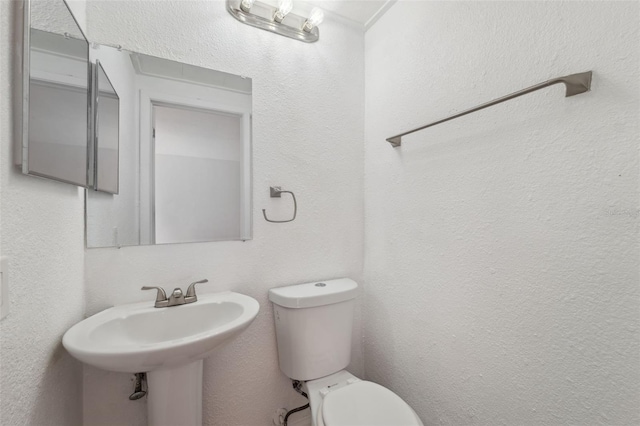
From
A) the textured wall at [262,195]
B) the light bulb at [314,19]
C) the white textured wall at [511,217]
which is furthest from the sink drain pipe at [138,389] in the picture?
the light bulb at [314,19]

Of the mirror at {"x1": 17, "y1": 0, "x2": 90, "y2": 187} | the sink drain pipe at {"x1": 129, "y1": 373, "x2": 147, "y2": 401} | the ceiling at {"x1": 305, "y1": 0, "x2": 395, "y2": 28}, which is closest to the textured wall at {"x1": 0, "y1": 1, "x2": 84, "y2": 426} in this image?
the mirror at {"x1": 17, "y1": 0, "x2": 90, "y2": 187}

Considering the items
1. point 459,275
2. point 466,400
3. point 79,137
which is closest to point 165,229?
point 79,137

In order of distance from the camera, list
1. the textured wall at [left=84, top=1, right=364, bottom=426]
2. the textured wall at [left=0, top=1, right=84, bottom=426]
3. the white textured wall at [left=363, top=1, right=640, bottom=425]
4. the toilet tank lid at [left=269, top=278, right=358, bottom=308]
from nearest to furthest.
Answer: the textured wall at [left=0, top=1, right=84, bottom=426]
the white textured wall at [left=363, top=1, right=640, bottom=425]
the textured wall at [left=84, top=1, right=364, bottom=426]
the toilet tank lid at [left=269, top=278, right=358, bottom=308]

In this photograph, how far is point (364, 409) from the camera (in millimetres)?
980

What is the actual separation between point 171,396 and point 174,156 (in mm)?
934

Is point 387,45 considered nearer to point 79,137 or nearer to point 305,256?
point 305,256

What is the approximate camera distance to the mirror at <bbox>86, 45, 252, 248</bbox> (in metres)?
1.09

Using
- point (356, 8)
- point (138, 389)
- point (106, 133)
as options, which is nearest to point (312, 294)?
point (138, 389)

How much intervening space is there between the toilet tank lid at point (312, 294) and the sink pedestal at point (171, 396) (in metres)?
0.41

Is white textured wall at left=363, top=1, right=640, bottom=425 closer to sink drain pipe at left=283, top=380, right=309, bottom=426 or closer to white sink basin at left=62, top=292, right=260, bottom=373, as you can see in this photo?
sink drain pipe at left=283, top=380, right=309, bottom=426

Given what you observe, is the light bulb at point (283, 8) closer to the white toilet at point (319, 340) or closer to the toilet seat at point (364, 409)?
the white toilet at point (319, 340)

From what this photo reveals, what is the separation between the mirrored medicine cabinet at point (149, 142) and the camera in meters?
0.85

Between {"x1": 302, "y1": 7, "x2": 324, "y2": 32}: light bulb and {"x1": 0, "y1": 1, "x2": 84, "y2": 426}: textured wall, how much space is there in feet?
3.61

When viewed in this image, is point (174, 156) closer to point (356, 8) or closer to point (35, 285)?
point (35, 285)
